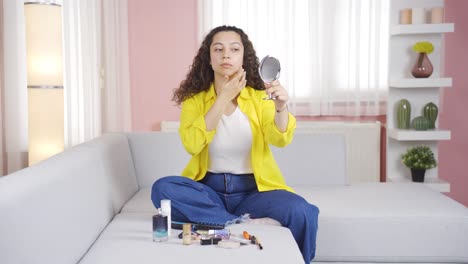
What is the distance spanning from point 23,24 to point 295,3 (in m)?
1.93

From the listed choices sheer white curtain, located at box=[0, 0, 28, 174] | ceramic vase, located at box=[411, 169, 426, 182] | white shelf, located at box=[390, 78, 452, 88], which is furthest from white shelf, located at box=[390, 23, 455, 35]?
sheer white curtain, located at box=[0, 0, 28, 174]

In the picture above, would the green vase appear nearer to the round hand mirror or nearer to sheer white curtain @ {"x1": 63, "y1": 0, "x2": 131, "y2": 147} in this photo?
sheer white curtain @ {"x1": 63, "y1": 0, "x2": 131, "y2": 147}

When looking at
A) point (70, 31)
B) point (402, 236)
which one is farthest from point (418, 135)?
point (70, 31)

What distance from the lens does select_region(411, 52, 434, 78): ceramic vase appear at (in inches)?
159

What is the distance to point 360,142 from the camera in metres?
4.54

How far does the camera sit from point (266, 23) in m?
4.52

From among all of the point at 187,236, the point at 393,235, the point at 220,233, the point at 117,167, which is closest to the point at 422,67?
the point at 393,235

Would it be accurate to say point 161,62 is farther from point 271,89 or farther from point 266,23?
point 271,89

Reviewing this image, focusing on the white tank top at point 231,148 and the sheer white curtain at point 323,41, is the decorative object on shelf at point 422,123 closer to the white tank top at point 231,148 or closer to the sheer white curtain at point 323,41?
the sheer white curtain at point 323,41

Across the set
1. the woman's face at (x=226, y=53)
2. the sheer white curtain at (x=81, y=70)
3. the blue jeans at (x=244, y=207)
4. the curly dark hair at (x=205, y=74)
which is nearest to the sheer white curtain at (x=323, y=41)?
the sheer white curtain at (x=81, y=70)

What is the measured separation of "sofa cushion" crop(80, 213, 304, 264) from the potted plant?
212 centimetres

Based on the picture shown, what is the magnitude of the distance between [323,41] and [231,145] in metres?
2.35

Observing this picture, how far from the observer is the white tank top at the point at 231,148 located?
2432mm

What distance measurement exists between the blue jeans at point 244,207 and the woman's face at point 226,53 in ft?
1.52
